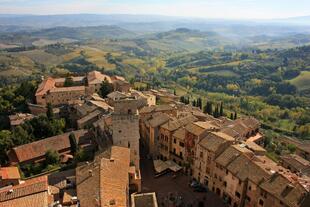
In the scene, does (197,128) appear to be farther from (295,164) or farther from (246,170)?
(295,164)

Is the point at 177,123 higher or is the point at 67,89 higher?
the point at 67,89

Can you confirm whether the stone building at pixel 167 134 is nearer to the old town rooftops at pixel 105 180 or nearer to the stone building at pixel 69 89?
the old town rooftops at pixel 105 180

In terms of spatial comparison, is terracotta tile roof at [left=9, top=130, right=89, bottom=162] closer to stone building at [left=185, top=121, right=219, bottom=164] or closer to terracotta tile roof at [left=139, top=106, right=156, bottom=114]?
terracotta tile roof at [left=139, top=106, right=156, bottom=114]

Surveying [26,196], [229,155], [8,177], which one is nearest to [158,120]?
[229,155]

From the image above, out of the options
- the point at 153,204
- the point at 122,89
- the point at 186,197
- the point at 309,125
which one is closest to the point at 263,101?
the point at 309,125

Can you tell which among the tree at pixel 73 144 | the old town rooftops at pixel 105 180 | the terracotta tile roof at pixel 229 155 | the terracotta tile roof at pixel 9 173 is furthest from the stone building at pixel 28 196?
the terracotta tile roof at pixel 229 155

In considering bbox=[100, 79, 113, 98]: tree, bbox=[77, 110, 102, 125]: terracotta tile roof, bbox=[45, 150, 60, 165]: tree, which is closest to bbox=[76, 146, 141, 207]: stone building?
bbox=[45, 150, 60, 165]: tree
